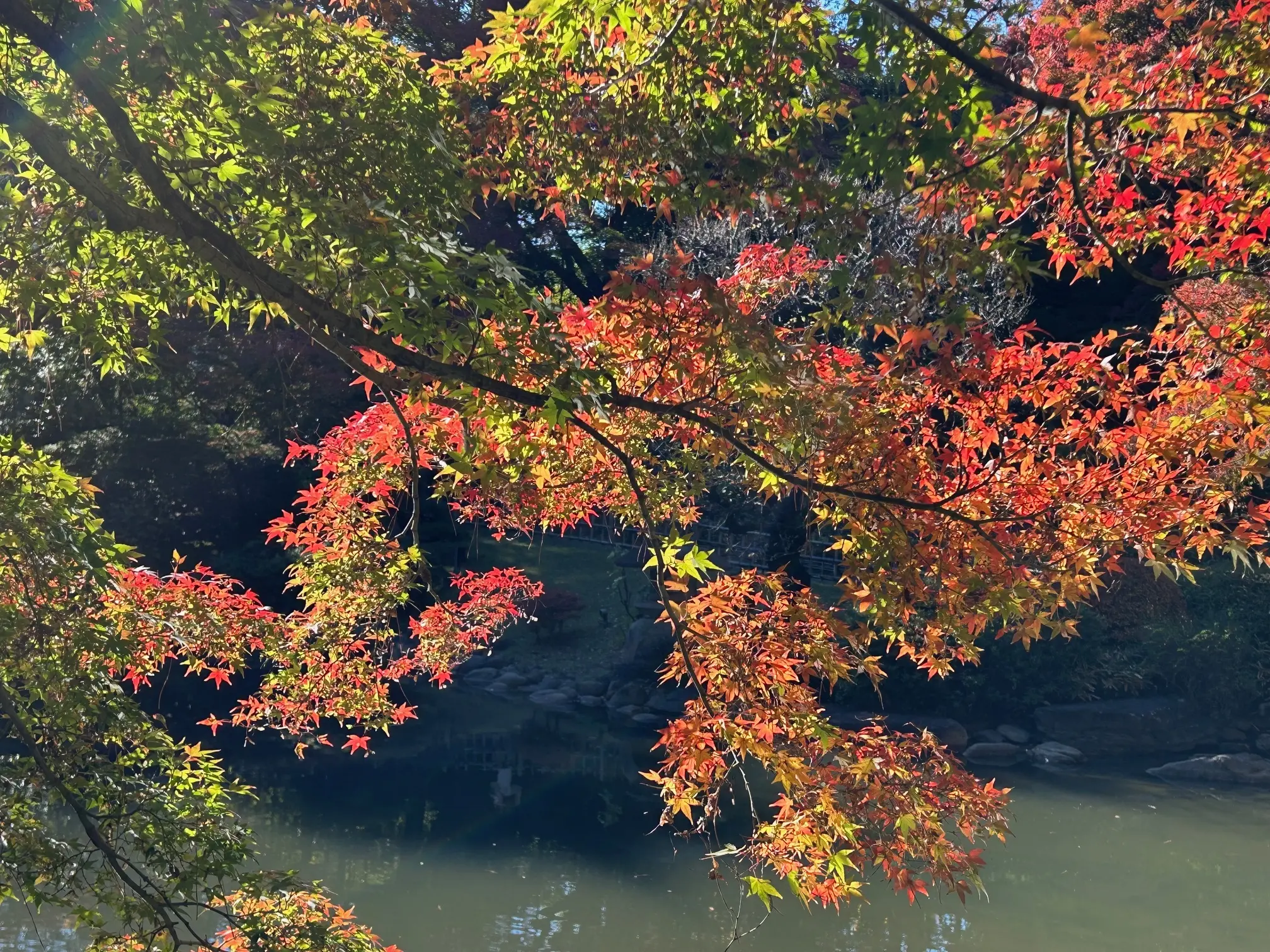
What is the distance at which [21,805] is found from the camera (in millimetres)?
2338

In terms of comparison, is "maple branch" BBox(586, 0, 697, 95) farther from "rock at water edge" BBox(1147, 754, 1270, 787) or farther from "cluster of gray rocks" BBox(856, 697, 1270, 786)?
"rock at water edge" BBox(1147, 754, 1270, 787)

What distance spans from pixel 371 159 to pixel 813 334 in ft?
3.59

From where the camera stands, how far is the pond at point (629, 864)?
6.35m

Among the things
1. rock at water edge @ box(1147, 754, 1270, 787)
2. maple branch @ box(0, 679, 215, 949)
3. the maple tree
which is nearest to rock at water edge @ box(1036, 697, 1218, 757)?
rock at water edge @ box(1147, 754, 1270, 787)

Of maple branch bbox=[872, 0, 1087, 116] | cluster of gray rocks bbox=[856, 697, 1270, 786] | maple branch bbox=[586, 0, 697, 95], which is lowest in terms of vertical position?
cluster of gray rocks bbox=[856, 697, 1270, 786]

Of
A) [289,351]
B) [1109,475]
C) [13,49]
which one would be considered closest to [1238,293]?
[1109,475]

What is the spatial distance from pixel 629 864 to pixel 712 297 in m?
5.90

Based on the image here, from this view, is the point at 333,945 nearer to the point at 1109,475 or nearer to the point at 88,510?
the point at 88,510

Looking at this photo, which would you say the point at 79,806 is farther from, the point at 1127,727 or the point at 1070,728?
the point at 1127,727

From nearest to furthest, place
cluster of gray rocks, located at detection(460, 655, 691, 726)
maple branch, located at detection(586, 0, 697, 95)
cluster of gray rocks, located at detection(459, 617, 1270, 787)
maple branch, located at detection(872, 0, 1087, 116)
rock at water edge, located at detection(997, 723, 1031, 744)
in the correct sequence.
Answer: maple branch, located at detection(872, 0, 1087, 116)
maple branch, located at detection(586, 0, 697, 95)
cluster of gray rocks, located at detection(459, 617, 1270, 787)
rock at water edge, located at detection(997, 723, 1031, 744)
cluster of gray rocks, located at detection(460, 655, 691, 726)

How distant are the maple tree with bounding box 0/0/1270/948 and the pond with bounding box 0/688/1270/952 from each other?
147 inches

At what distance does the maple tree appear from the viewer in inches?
89.9

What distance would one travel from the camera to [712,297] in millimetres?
2363

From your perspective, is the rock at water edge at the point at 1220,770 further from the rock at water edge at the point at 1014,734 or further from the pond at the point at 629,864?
the rock at water edge at the point at 1014,734
